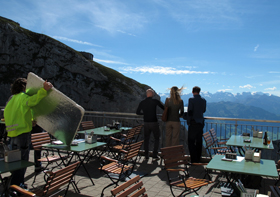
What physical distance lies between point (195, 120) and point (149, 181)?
2.24 m

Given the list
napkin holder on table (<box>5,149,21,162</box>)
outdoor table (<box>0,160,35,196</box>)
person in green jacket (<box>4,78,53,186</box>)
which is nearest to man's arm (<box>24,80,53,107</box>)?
person in green jacket (<box>4,78,53,186</box>)

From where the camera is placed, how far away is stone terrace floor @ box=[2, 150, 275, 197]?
4.74 m

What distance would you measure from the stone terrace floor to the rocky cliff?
42.0 metres

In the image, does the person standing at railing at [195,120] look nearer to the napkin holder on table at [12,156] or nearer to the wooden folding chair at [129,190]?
the wooden folding chair at [129,190]

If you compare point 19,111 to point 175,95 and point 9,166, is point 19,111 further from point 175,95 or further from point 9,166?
point 175,95

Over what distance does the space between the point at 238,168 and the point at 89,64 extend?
2021 inches

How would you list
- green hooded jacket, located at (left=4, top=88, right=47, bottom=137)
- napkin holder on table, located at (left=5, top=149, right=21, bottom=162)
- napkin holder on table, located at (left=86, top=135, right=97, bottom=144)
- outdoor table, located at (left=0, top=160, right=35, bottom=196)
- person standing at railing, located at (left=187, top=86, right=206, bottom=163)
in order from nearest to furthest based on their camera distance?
outdoor table, located at (left=0, top=160, right=35, bottom=196) < napkin holder on table, located at (left=5, top=149, right=21, bottom=162) < green hooded jacket, located at (left=4, top=88, right=47, bottom=137) < napkin holder on table, located at (left=86, top=135, right=97, bottom=144) < person standing at railing, located at (left=187, top=86, right=206, bottom=163)

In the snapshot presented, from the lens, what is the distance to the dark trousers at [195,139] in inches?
259

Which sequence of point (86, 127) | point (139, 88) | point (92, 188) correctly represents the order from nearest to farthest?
1. point (92, 188)
2. point (86, 127)
3. point (139, 88)

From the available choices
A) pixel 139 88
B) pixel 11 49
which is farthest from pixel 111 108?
pixel 11 49

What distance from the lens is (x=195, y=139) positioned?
21.9ft

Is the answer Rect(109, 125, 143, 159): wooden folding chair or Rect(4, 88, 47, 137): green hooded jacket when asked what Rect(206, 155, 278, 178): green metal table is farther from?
Rect(109, 125, 143, 159): wooden folding chair

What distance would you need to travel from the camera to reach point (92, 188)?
4988mm

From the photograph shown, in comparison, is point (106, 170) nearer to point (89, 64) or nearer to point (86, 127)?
point (86, 127)
